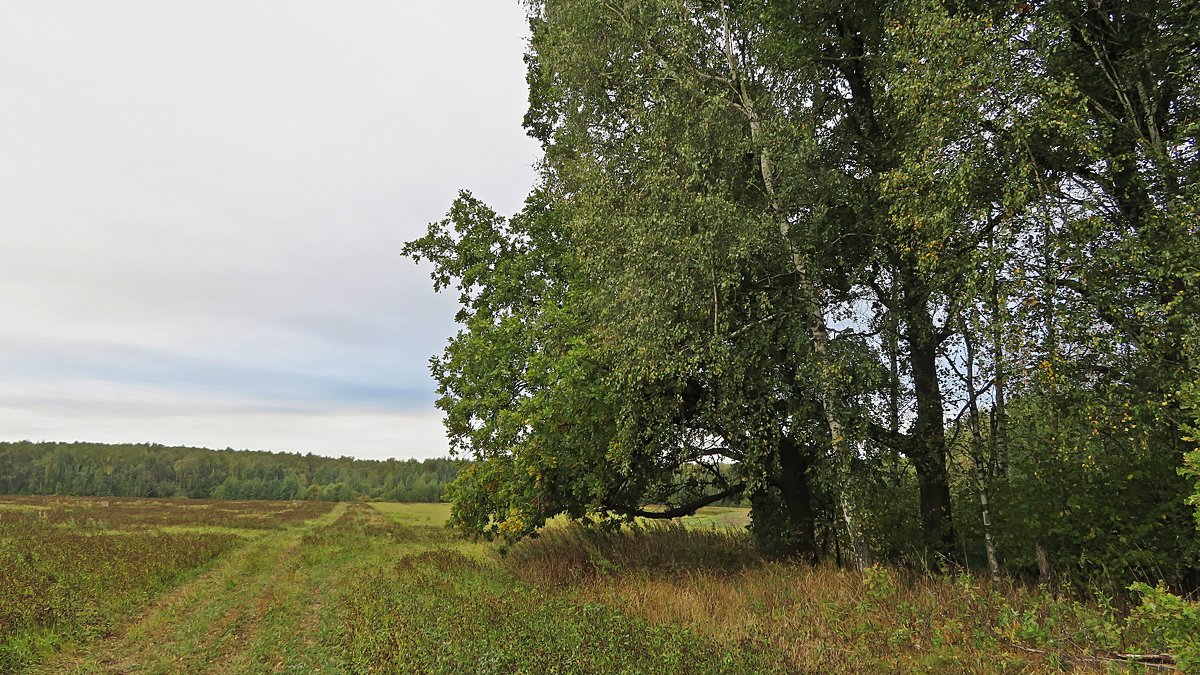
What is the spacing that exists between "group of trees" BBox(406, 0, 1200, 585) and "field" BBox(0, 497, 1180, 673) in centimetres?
161

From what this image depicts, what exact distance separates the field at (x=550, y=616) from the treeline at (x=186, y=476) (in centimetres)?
8972

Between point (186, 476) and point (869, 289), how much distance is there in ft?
548

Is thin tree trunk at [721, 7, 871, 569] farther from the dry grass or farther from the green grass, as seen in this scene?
the green grass

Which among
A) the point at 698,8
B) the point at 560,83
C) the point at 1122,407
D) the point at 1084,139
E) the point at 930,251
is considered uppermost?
the point at 698,8

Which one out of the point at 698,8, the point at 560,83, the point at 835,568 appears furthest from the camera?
the point at 560,83

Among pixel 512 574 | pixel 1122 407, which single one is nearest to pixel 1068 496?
pixel 1122 407

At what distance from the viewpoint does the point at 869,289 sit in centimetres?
1138

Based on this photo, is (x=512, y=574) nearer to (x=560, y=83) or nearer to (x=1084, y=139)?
(x=560, y=83)

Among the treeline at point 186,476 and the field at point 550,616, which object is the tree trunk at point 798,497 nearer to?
the field at point 550,616

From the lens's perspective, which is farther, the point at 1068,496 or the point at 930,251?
the point at 1068,496

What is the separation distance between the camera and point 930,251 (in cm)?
817

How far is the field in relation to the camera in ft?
20.3

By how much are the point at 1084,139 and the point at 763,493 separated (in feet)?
33.7

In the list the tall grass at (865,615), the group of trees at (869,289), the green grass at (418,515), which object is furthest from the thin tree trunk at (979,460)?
the green grass at (418,515)
